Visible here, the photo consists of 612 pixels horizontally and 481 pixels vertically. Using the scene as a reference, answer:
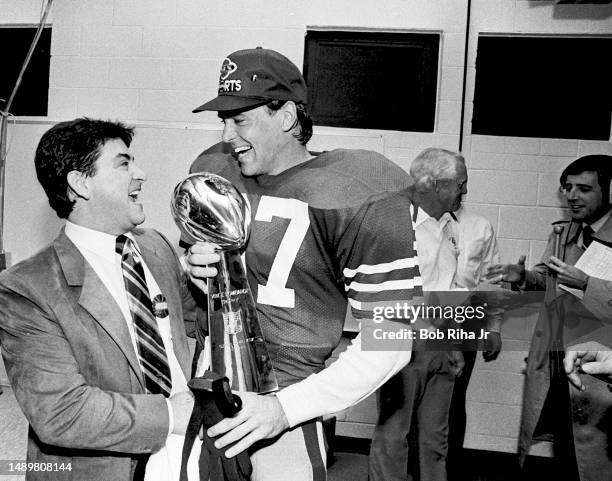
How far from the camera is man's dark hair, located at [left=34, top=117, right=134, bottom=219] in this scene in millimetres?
1513

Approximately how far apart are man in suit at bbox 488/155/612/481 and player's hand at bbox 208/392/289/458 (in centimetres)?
163

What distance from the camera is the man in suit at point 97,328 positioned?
1279mm

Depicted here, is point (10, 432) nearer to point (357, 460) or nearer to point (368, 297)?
point (357, 460)

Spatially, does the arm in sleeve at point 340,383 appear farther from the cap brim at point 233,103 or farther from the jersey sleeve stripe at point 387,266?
the cap brim at point 233,103

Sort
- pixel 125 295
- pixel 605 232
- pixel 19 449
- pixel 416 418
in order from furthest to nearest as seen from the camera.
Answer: pixel 19 449 → pixel 416 418 → pixel 605 232 → pixel 125 295

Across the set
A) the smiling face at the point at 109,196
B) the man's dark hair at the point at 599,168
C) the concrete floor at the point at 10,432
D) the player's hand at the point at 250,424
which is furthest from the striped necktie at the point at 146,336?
the man's dark hair at the point at 599,168

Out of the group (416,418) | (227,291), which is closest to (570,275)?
(416,418)

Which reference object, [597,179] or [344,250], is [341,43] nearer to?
[597,179]

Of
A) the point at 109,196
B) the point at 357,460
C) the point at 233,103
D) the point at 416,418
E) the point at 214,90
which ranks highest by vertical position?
the point at 214,90

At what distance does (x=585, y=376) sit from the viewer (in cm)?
244

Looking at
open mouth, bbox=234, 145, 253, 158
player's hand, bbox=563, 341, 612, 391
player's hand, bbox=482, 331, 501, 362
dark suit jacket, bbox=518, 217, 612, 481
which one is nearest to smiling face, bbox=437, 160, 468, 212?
dark suit jacket, bbox=518, 217, 612, 481

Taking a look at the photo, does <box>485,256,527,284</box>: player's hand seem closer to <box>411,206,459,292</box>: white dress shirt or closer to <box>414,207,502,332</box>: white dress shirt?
<box>414,207,502,332</box>: white dress shirt

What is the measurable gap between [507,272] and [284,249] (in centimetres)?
190

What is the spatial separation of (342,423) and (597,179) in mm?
1914
